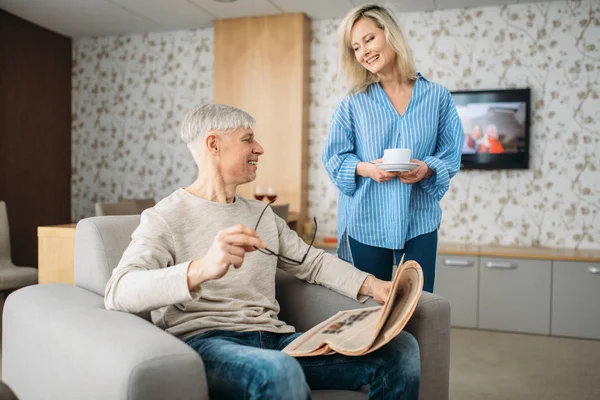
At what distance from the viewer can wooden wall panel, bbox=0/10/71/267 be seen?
4.59m

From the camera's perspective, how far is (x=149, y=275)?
1.20m

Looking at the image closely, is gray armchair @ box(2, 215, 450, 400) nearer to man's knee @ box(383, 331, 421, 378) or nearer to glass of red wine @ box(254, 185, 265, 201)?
man's knee @ box(383, 331, 421, 378)

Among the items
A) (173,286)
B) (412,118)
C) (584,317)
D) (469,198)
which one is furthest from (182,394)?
(469,198)

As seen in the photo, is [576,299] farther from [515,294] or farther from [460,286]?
[460,286]

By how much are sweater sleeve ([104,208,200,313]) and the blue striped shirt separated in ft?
2.14

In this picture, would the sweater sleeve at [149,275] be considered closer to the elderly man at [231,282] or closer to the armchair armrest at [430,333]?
the elderly man at [231,282]

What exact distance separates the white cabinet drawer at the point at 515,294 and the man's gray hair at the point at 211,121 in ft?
8.68

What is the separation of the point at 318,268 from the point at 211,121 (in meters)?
0.56

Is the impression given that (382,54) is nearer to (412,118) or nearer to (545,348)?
(412,118)

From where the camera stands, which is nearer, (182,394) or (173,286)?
(182,394)

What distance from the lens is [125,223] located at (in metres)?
1.68

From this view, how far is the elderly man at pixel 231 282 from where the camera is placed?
1148 millimetres

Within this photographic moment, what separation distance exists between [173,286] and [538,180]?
11.8 ft

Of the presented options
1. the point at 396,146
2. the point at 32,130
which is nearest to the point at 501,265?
the point at 396,146
